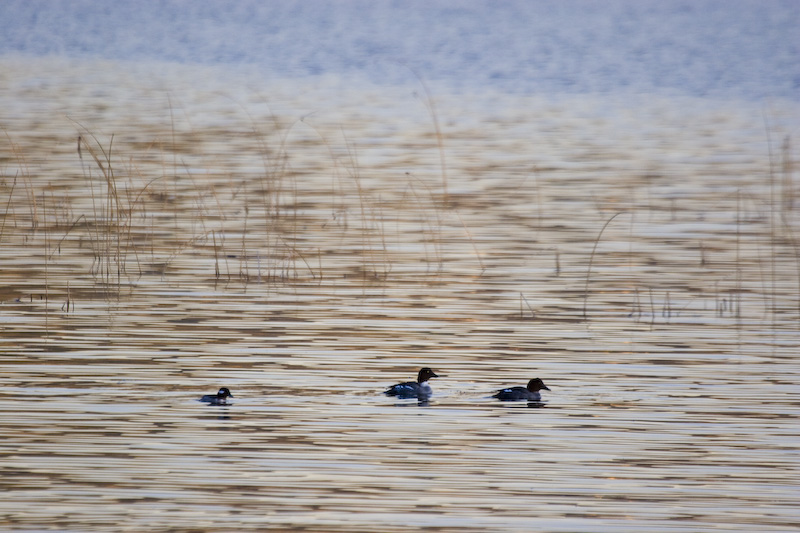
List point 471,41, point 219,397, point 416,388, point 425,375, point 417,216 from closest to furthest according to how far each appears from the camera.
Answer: point 219,397, point 416,388, point 425,375, point 417,216, point 471,41

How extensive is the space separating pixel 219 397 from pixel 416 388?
5.00ft

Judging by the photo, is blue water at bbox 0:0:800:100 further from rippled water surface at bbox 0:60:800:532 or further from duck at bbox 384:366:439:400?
duck at bbox 384:366:439:400

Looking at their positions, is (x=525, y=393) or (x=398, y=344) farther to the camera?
(x=398, y=344)

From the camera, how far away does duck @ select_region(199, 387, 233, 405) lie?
11.5 meters

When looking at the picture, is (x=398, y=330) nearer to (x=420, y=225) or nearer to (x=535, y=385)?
(x=535, y=385)

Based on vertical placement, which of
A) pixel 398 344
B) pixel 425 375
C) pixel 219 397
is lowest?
pixel 219 397

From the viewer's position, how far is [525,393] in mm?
11797

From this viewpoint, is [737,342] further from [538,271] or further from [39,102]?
[39,102]

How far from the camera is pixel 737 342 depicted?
1438 centimetres

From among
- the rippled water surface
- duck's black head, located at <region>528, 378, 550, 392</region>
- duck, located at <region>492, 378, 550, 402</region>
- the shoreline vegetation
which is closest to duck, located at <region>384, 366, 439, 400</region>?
the rippled water surface

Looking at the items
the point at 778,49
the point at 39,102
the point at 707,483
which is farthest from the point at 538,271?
the point at 778,49

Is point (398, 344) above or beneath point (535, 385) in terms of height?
above

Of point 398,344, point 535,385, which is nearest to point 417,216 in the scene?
point 398,344

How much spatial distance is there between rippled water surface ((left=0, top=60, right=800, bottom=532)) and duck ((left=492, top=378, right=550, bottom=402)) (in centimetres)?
15
